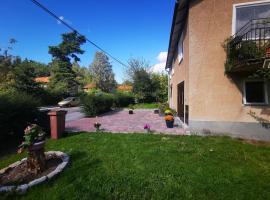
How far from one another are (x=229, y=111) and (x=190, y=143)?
2.29m

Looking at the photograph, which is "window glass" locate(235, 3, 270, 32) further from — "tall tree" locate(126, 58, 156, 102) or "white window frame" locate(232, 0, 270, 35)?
"tall tree" locate(126, 58, 156, 102)

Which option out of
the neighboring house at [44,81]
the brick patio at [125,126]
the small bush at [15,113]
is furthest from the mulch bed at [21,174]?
the neighboring house at [44,81]

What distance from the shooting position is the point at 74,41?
43625mm

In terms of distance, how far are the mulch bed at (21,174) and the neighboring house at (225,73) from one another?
558 centimetres

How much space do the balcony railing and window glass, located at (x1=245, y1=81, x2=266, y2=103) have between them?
2.73ft

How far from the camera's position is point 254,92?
7.34 m

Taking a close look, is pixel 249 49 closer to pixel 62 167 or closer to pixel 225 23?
pixel 225 23

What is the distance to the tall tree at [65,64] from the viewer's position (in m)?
37.1

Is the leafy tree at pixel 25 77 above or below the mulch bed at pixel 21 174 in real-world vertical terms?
above

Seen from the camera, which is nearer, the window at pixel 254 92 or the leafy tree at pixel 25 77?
the window at pixel 254 92

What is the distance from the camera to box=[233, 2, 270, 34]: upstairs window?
7137 millimetres

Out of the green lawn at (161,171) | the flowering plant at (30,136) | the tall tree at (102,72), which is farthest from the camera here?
the tall tree at (102,72)

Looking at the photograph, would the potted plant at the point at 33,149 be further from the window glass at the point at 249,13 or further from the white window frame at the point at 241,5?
the window glass at the point at 249,13

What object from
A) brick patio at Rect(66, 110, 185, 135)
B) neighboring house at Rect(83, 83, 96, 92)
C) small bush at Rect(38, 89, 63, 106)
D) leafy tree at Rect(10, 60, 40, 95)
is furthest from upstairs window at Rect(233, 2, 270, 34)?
neighboring house at Rect(83, 83, 96, 92)
